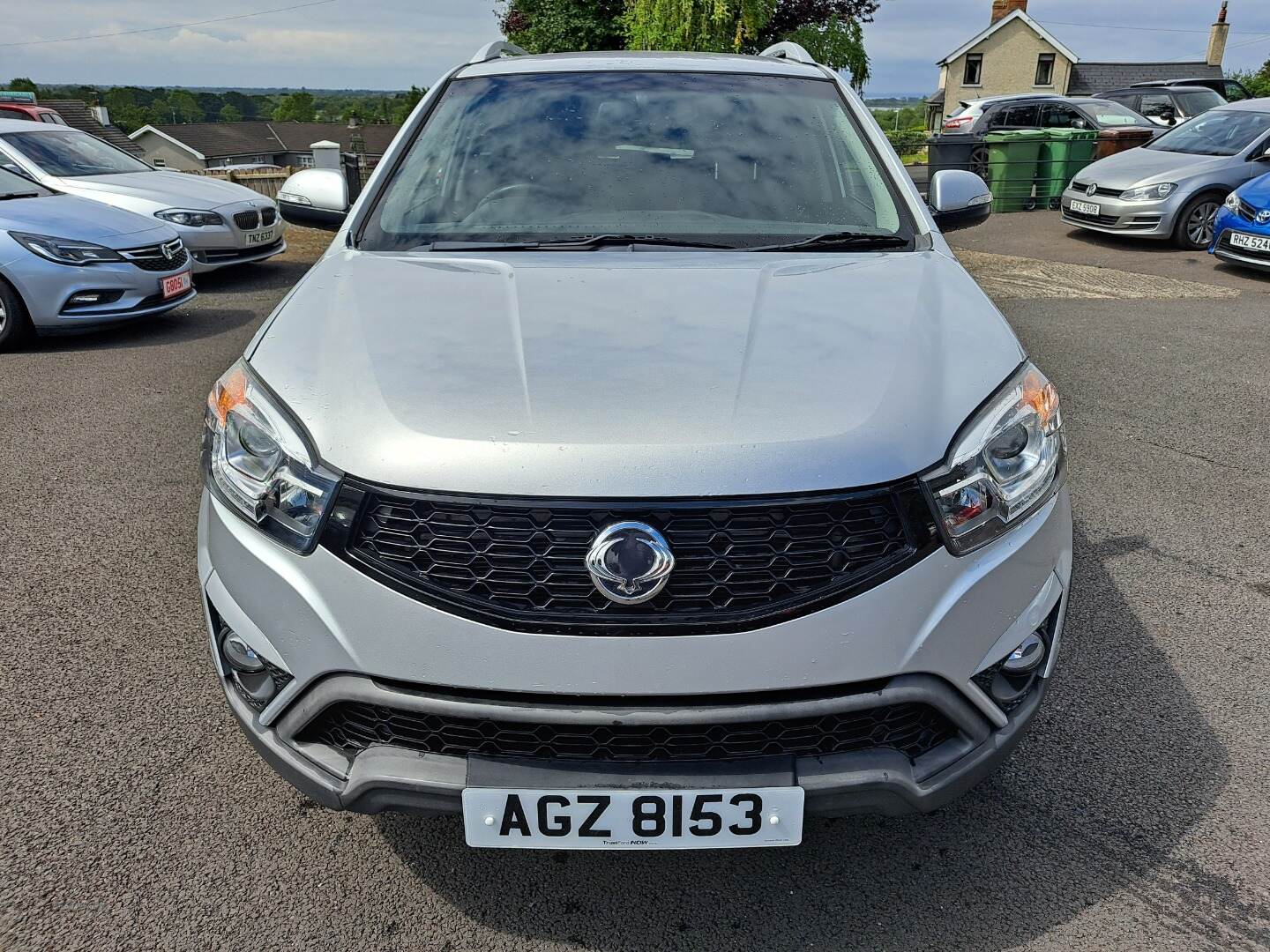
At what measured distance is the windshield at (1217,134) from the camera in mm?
12273

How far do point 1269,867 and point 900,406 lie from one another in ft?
4.67

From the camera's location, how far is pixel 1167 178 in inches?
478

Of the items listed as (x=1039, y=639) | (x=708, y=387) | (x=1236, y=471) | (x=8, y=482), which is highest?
(x=708, y=387)

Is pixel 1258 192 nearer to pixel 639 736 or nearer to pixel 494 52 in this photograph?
pixel 494 52

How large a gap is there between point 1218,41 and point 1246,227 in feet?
160

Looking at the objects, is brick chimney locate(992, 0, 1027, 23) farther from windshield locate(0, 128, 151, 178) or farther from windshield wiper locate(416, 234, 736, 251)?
Result: windshield wiper locate(416, 234, 736, 251)

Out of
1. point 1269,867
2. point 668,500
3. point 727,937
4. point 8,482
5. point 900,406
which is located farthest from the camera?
point 8,482

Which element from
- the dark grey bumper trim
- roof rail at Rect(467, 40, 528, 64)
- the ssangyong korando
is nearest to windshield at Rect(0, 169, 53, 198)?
roof rail at Rect(467, 40, 528, 64)

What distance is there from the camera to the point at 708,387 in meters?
2.05

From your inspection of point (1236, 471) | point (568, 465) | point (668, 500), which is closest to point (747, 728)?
point (668, 500)

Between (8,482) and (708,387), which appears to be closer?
(708,387)

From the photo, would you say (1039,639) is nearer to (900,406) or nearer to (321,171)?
(900,406)

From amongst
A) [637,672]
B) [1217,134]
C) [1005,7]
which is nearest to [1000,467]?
[637,672]

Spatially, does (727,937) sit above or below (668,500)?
below
